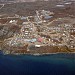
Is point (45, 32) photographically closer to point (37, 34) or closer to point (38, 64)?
point (37, 34)

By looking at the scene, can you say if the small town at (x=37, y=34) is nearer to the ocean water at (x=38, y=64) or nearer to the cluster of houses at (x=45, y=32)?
the cluster of houses at (x=45, y=32)

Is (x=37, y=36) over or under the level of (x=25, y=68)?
over

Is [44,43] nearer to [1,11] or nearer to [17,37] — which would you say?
[17,37]

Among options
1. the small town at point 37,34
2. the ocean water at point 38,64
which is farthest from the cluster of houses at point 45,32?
the ocean water at point 38,64

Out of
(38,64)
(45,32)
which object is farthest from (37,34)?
(38,64)

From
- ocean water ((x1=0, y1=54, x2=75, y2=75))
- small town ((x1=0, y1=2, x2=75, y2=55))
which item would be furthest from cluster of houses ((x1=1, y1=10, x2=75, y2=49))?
ocean water ((x1=0, y1=54, x2=75, y2=75))

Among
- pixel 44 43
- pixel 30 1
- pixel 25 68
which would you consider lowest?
pixel 25 68

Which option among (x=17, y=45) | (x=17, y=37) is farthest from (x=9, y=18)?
(x=17, y=45)
